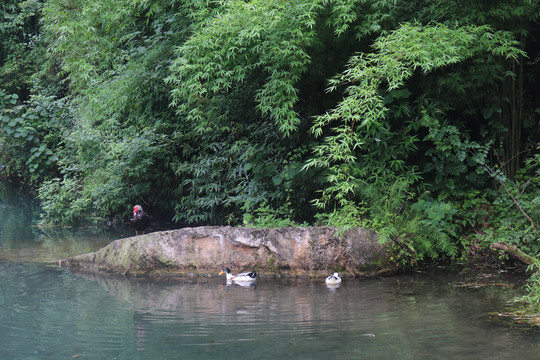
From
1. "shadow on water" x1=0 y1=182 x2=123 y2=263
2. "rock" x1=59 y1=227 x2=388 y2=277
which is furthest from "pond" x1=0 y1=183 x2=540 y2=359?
"shadow on water" x1=0 y1=182 x2=123 y2=263

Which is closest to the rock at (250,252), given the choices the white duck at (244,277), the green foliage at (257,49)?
the white duck at (244,277)

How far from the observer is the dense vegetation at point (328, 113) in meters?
6.31

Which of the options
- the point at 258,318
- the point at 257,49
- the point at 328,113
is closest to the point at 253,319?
the point at 258,318

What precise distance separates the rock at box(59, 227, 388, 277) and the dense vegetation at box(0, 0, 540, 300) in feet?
0.97

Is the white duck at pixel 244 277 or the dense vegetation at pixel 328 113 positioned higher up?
the dense vegetation at pixel 328 113

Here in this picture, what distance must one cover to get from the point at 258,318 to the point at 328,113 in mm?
2969

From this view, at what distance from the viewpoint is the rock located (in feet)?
21.2

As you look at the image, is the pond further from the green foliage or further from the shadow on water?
the green foliage

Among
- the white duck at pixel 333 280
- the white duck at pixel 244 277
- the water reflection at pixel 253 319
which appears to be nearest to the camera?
the water reflection at pixel 253 319

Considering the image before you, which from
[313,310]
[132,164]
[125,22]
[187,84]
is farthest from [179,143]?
[313,310]

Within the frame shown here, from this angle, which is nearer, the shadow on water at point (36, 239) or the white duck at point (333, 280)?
the white duck at point (333, 280)

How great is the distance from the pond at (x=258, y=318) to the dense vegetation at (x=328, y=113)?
0.98m

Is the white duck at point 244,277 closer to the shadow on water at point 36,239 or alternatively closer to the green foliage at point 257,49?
the green foliage at point 257,49

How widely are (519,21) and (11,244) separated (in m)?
8.14
